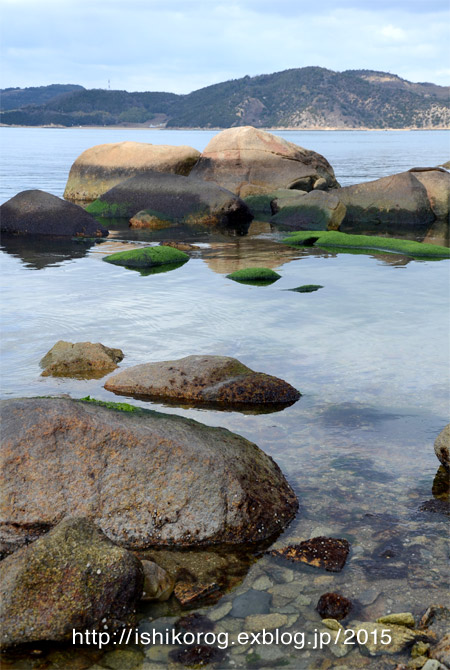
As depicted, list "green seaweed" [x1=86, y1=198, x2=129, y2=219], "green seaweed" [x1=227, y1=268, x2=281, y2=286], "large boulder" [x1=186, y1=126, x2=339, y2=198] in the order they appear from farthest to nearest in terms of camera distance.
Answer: "large boulder" [x1=186, y1=126, x2=339, y2=198]
"green seaweed" [x1=86, y1=198, x2=129, y2=219]
"green seaweed" [x1=227, y1=268, x2=281, y2=286]

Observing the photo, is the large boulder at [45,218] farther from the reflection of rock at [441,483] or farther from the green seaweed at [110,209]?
the reflection of rock at [441,483]

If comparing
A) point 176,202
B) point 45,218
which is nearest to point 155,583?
point 45,218

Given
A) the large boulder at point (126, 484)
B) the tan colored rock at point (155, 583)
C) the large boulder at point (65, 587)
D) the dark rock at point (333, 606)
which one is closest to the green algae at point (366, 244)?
the large boulder at point (126, 484)

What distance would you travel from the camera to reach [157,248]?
1761cm

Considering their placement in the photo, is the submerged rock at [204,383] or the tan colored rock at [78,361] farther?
the tan colored rock at [78,361]

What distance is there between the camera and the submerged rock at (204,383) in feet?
26.3

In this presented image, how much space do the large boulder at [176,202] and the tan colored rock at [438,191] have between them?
6.17 metres

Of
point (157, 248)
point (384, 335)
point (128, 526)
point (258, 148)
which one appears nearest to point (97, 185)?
point (258, 148)

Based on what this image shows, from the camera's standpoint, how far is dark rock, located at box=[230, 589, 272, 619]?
4.58m

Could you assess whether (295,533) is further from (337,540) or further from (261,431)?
(261,431)

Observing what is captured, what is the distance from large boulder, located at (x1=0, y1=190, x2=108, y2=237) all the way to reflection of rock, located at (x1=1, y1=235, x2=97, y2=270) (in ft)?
1.74

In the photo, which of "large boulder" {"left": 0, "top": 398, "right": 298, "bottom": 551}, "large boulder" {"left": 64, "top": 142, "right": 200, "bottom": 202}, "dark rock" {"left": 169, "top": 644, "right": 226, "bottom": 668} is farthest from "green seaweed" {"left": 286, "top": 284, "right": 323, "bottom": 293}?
"large boulder" {"left": 64, "top": 142, "right": 200, "bottom": 202}

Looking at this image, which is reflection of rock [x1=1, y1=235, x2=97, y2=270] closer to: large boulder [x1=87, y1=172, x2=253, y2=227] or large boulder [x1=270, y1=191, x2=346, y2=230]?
large boulder [x1=87, y1=172, x2=253, y2=227]

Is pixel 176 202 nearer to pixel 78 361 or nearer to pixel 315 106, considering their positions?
pixel 78 361
